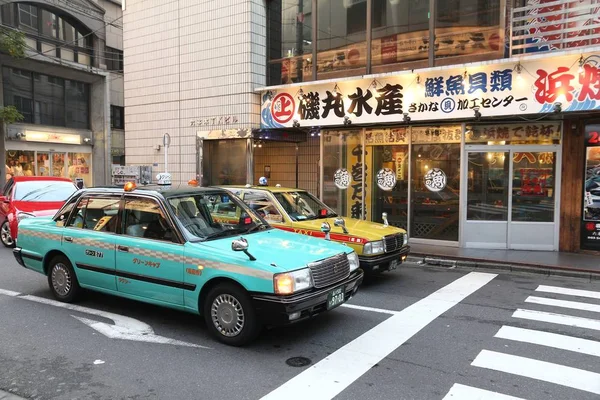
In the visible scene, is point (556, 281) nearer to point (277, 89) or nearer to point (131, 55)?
point (277, 89)

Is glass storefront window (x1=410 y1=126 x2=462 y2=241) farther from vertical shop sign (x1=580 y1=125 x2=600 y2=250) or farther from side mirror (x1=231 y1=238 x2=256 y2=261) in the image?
side mirror (x1=231 y1=238 x2=256 y2=261)

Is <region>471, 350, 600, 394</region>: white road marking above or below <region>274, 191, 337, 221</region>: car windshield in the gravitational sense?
below

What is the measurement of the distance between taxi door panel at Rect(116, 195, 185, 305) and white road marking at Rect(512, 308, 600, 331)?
4.59 m

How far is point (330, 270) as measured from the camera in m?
5.26

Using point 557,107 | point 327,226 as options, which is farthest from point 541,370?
point 557,107

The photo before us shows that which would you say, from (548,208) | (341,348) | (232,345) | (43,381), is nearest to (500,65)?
(548,208)

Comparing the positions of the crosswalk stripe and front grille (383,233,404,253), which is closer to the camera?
the crosswalk stripe

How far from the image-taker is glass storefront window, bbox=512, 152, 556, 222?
1101 cm

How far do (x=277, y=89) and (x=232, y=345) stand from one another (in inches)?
394

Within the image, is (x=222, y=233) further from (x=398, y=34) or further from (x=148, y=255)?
(x=398, y=34)

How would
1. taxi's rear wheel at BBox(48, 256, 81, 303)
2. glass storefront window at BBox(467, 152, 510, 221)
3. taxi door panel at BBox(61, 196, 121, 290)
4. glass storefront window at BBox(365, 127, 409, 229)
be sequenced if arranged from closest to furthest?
taxi door panel at BBox(61, 196, 121, 290), taxi's rear wheel at BBox(48, 256, 81, 303), glass storefront window at BBox(467, 152, 510, 221), glass storefront window at BBox(365, 127, 409, 229)

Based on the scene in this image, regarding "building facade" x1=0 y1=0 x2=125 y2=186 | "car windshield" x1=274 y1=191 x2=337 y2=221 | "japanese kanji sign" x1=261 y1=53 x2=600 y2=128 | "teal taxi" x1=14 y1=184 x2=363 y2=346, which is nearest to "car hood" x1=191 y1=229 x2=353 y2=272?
"teal taxi" x1=14 y1=184 x2=363 y2=346

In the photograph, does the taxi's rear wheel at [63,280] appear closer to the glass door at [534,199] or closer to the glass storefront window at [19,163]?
the glass door at [534,199]

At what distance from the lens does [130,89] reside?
17.0 meters
